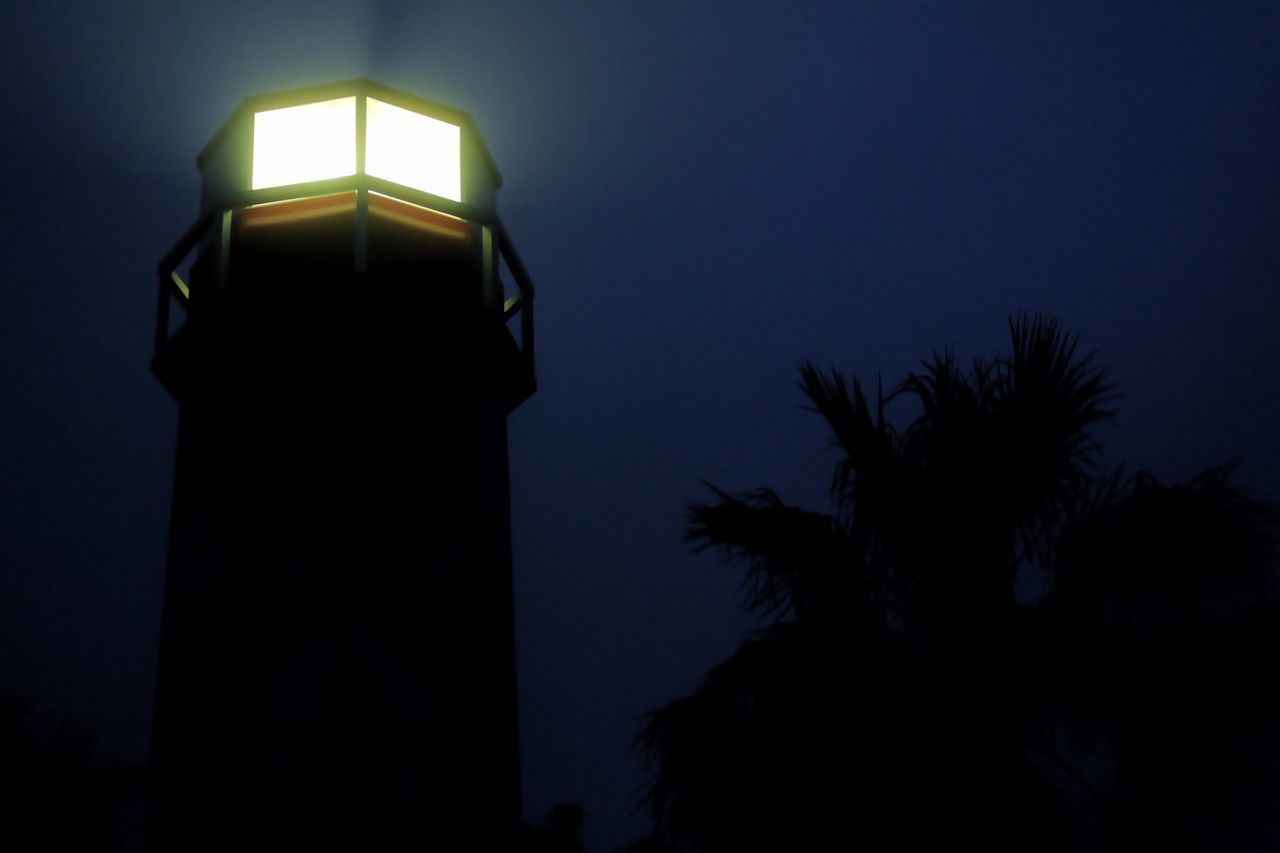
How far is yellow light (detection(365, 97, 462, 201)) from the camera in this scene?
13.4 ft

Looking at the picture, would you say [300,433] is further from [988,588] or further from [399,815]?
[988,588]

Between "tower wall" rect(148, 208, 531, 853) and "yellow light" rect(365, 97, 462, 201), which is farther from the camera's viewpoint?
"yellow light" rect(365, 97, 462, 201)

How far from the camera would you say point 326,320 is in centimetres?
398

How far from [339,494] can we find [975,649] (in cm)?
255

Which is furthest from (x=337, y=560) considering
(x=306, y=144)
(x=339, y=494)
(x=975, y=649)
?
(x=975, y=649)

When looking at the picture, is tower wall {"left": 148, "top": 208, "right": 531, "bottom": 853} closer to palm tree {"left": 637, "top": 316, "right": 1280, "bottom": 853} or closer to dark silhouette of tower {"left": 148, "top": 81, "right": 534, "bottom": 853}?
dark silhouette of tower {"left": 148, "top": 81, "right": 534, "bottom": 853}

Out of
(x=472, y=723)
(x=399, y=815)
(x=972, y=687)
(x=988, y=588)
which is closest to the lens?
(x=399, y=815)

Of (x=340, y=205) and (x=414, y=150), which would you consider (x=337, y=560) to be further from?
(x=414, y=150)

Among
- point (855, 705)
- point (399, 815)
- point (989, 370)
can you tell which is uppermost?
point (989, 370)

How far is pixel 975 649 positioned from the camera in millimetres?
3986

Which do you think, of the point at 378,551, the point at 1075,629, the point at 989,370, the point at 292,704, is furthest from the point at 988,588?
the point at 292,704

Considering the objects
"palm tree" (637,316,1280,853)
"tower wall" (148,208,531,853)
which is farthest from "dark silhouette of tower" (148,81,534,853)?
"palm tree" (637,316,1280,853)

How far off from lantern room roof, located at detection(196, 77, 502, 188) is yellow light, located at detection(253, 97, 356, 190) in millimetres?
40

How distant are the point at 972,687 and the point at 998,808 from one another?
446mm
